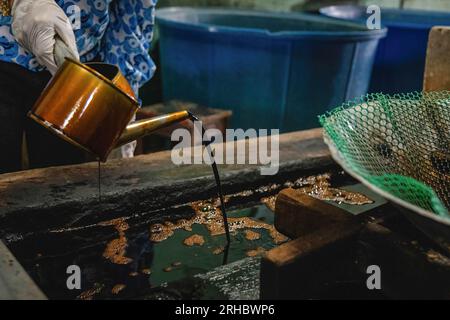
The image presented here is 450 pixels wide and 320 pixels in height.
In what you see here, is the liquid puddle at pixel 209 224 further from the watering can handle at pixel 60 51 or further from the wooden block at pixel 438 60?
the wooden block at pixel 438 60

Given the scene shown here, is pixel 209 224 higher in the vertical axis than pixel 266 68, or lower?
lower

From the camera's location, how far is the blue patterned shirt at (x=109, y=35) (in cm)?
234

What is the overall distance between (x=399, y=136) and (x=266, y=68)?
87.3 inches

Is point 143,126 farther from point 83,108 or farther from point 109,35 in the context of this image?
point 109,35

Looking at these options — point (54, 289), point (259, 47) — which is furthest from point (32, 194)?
point (259, 47)

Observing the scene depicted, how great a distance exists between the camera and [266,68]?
3.99 meters

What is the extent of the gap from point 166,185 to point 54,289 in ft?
2.39

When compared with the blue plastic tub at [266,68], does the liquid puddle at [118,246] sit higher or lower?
lower

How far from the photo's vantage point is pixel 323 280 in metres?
1.70

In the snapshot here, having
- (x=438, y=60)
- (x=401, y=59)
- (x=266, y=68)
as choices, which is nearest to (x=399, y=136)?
(x=438, y=60)

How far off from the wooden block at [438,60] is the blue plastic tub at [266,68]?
1388 mm

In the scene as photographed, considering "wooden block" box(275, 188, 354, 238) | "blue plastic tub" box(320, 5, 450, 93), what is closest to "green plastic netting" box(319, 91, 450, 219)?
"wooden block" box(275, 188, 354, 238)

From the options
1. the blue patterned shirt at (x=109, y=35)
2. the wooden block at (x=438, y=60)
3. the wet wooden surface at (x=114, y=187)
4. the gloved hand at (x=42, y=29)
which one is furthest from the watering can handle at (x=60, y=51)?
the wooden block at (x=438, y=60)
